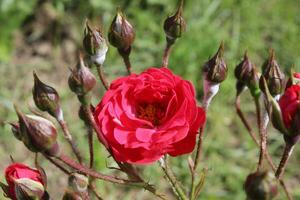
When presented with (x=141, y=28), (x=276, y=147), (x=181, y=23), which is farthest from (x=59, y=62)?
(x=181, y=23)

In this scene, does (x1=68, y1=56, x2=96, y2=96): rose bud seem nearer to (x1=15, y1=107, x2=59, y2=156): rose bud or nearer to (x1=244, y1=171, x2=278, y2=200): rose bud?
(x1=15, y1=107, x2=59, y2=156): rose bud

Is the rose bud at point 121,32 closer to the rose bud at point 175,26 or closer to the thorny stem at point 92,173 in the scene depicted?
the rose bud at point 175,26

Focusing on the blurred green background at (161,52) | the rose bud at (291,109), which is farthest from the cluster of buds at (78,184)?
the blurred green background at (161,52)

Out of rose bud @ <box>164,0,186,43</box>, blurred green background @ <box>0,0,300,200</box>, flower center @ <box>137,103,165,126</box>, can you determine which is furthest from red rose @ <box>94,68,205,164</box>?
blurred green background @ <box>0,0,300,200</box>

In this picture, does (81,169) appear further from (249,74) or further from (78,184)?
(249,74)

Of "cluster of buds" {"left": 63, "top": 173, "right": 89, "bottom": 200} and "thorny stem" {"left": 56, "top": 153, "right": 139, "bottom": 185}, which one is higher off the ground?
"thorny stem" {"left": 56, "top": 153, "right": 139, "bottom": 185}

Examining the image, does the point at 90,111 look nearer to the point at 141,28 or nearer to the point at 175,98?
the point at 175,98
